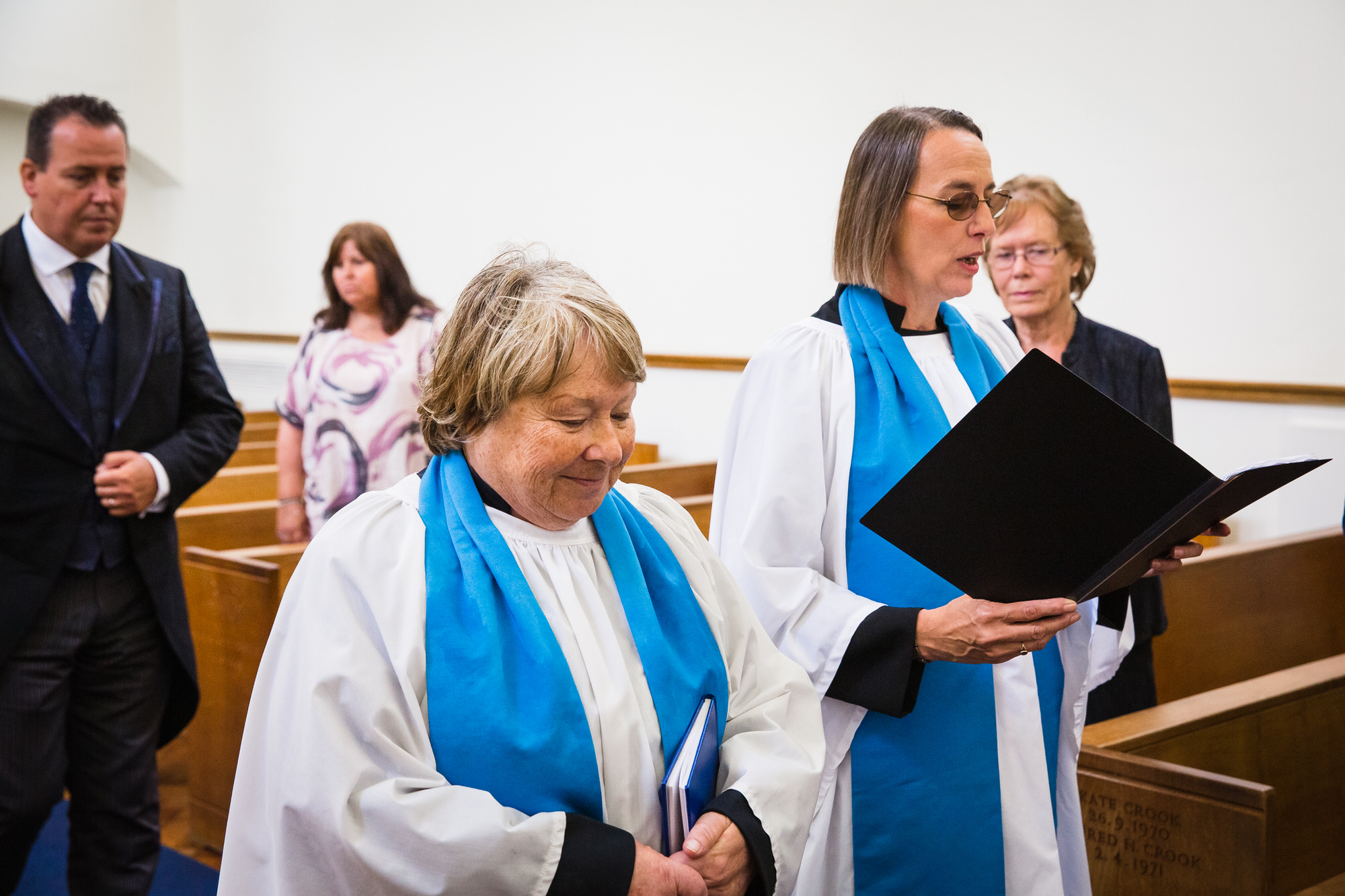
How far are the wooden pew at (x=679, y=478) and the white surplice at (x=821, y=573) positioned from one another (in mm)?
2346

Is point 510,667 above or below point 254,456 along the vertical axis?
above

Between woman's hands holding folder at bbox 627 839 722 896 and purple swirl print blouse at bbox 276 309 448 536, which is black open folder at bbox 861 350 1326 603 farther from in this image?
purple swirl print blouse at bbox 276 309 448 536

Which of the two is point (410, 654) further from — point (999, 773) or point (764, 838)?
point (999, 773)

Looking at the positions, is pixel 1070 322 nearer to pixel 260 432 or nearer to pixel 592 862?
pixel 592 862

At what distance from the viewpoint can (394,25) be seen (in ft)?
22.7

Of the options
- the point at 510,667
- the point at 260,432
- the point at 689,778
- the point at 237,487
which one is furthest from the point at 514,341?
the point at 260,432

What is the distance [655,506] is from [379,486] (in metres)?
1.98

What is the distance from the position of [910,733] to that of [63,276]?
75.7 inches

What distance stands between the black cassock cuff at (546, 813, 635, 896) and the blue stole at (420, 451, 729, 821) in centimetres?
4

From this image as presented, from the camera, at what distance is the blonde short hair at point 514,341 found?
1.20 m

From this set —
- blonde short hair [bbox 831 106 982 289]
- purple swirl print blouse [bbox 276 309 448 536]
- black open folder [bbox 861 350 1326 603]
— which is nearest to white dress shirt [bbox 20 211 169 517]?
purple swirl print blouse [bbox 276 309 448 536]

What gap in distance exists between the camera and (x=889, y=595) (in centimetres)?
167

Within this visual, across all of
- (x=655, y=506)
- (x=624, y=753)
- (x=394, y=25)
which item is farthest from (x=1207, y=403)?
(x=394, y=25)

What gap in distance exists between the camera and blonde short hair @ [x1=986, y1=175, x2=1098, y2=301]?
2.66 meters
